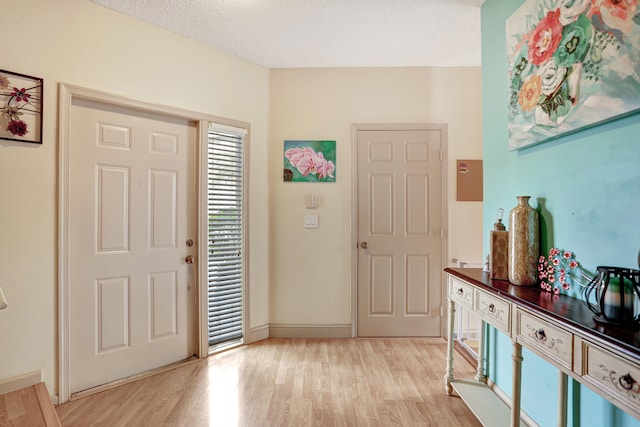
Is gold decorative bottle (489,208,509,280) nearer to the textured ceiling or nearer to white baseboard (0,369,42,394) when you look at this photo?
the textured ceiling

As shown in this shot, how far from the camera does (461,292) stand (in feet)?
6.86

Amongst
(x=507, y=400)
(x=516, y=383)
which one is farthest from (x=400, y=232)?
(x=516, y=383)

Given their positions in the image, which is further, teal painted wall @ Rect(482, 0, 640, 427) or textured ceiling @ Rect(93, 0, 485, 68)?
textured ceiling @ Rect(93, 0, 485, 68)

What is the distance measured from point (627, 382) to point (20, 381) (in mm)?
2831

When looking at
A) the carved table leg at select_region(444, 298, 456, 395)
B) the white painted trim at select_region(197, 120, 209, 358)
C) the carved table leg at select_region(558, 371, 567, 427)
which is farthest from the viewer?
the white painted trim at select_region(197, 120, 209, 358)

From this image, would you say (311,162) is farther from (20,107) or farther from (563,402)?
(563,402)

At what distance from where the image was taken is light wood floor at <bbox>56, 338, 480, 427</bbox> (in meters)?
2.02

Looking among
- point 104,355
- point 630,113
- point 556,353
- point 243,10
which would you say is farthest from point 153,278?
point 630,113

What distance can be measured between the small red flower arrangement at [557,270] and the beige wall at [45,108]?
278 centimetres

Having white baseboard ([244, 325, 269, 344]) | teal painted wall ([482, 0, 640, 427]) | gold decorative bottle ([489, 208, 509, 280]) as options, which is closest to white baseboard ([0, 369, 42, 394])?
white baseboard ([244, 325, 269, 344])

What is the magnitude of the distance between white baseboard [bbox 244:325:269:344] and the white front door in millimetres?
525

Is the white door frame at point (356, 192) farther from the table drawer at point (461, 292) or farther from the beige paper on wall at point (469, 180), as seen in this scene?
the table drawer at point (461, 292)

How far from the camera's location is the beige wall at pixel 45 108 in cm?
195

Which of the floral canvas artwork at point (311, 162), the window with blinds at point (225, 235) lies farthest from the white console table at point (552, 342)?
the window with blinds at point (225, 235)
